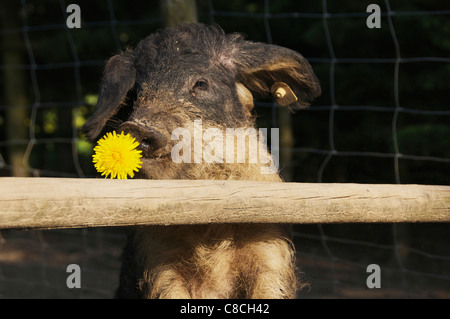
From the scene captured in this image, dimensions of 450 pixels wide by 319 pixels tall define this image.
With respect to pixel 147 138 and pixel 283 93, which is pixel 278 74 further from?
pixel 147 138

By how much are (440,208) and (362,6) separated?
4.60m

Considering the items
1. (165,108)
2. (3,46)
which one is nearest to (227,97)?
(165,108)

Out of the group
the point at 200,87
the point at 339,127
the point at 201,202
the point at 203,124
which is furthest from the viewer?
the point at 339,127

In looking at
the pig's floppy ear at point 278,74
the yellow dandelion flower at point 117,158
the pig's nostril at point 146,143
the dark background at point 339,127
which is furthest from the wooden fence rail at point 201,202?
the dark background at point 339,127

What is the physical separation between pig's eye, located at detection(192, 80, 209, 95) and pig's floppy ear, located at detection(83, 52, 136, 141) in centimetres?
31

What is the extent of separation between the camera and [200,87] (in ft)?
9.48

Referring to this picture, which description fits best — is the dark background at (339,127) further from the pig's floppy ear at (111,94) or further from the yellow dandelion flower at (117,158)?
the yellow dandelion flower at (117,158)

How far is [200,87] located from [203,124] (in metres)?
0.23

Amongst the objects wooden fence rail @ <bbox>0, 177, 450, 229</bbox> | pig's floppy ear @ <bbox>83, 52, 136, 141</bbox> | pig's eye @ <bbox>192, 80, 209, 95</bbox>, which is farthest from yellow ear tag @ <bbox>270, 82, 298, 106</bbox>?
wooden fence rail @ <bbox>0, 177, 450, 229</bbox>

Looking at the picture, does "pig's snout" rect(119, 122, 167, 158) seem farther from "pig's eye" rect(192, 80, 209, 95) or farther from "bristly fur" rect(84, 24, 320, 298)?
"pig's eye" rect(192, 80, 209, 95)

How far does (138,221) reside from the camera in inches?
76.6

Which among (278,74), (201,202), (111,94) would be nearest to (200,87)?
(111,94)

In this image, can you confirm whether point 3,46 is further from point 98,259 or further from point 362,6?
point 362,6

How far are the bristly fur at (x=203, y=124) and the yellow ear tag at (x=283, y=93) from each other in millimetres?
138
